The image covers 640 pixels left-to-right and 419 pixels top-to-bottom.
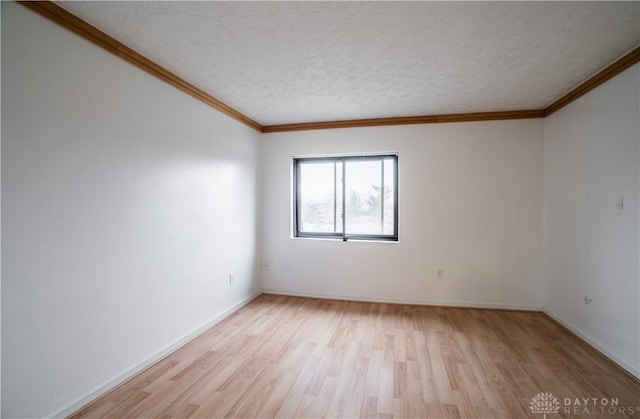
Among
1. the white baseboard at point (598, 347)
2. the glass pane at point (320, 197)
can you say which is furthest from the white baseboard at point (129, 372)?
the white baseboard at point (598, 347)

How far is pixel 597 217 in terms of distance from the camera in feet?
8.80

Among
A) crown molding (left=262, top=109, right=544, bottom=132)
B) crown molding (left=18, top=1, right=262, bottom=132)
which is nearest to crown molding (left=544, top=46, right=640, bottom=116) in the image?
crown molding (left=262, top=109, right=544, bottom=132)

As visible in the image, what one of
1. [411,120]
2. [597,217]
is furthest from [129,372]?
[597,217]

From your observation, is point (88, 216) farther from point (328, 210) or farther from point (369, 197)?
point (369, 197)

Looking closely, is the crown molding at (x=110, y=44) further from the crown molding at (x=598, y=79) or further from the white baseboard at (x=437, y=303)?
the crown molding at (x=598, y=79)

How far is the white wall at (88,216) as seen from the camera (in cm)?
157

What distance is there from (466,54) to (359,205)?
2321mm

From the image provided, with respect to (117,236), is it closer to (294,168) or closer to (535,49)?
(294,168)

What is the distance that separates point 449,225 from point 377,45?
8.28 ft

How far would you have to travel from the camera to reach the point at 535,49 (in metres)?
2.19

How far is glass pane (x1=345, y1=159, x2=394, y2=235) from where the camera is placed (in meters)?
4.12

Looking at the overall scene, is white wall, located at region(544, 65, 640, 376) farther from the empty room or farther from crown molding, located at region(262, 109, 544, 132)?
crown molding, located at region(262, 109, 544, 132)

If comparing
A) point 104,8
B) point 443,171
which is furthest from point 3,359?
point 443,171

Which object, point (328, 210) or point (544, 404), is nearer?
point (544, 404)
